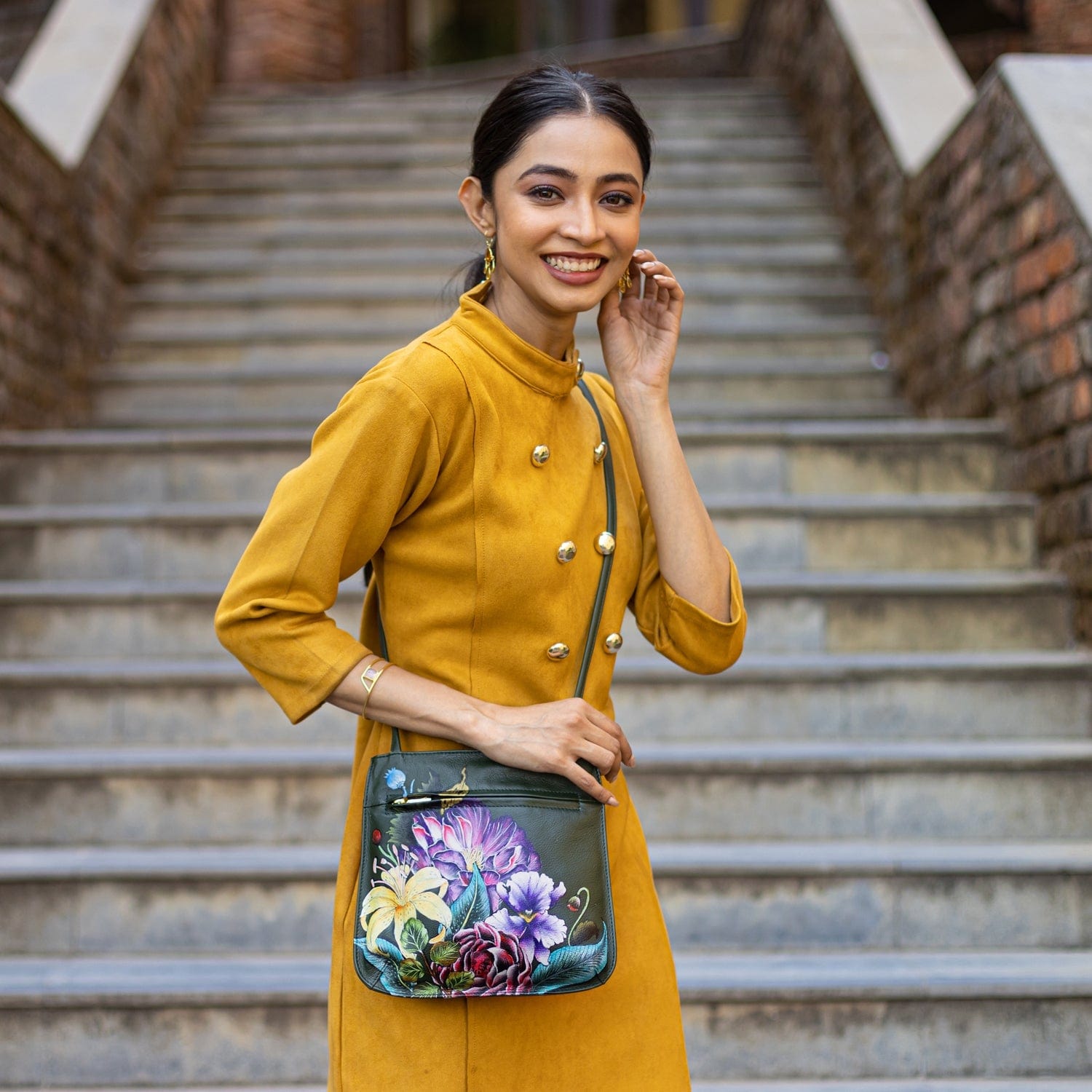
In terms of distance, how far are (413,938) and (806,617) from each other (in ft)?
8.72

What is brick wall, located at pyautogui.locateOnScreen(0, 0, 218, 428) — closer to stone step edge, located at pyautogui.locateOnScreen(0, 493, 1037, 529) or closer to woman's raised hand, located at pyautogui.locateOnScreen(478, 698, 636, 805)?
stone step edge, located at pyautogui.locateOnScreen(0, 493, 1037, 529)

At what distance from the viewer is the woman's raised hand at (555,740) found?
4.17 ft

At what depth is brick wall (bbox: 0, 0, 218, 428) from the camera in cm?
450

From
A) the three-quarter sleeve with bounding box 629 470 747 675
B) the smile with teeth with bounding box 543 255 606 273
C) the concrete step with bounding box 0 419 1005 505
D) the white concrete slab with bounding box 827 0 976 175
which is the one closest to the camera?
the smile with teeth with bounding box 543 255 606 273

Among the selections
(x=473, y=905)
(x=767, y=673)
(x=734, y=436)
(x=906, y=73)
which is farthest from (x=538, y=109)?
(x=906, y=73)

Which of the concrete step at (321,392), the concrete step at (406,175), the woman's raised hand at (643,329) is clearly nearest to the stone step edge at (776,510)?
the concrete step at (321,392)

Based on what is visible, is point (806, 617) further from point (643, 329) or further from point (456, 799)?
point (456, 799)

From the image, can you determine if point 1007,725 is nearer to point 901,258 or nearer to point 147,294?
point 901,258

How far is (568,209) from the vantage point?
1.34 m

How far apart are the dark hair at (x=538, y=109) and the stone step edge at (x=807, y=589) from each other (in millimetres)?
2373

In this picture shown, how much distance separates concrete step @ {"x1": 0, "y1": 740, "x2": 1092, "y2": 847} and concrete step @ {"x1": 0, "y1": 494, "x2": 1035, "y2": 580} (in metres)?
0.89

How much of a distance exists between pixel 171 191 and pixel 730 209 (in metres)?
2.80

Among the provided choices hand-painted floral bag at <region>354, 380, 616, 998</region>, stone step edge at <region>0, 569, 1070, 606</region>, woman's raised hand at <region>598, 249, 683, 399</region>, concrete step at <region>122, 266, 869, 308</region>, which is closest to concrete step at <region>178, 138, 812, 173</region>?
concrete step at <region>122, 266, 869, 308</region>

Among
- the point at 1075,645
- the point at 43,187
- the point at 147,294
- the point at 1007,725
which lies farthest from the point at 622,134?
→ the point at 147,294
